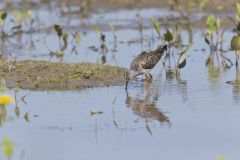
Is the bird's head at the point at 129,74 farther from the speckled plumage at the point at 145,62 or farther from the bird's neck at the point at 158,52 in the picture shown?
the bird's neck at the point at 158,52

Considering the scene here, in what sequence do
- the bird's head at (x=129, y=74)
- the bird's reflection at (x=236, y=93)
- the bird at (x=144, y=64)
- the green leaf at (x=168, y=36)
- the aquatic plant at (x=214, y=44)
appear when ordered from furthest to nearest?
the aquatic plant at (x=214, y=44) < the green leaf at (x=168, y=36) < the bird at (x=144, y=64) < the bird's head at (x=129, y=74) < the bird's reflection at (x=236, y=93)

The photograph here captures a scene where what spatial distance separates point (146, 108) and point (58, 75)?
228 cm

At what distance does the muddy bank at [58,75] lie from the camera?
1098 centimetres

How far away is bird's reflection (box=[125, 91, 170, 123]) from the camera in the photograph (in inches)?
350

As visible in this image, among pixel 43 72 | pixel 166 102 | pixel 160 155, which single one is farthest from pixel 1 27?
pixel 160 155

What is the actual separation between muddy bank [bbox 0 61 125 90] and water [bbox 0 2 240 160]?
0.34 metres

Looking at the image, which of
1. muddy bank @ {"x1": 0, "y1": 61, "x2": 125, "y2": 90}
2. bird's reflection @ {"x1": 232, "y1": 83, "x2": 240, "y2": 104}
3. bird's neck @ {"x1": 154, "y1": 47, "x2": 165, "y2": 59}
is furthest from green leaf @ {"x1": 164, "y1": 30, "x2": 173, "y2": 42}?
bird's reflection @ {"x1": 232, "y1": 83, "x2": 240, "y2": 104}

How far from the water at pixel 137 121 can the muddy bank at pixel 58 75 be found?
0.34 meters

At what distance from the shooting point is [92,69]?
452 inches

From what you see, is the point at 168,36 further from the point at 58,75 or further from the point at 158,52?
the point at 58,75

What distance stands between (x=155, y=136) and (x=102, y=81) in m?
3.35

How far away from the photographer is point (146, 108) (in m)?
9.45

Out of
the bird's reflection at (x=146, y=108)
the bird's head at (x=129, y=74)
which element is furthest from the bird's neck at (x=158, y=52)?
the bird's reflection at (x=146, y=108)

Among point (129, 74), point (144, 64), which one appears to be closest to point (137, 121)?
point (129, 74)
